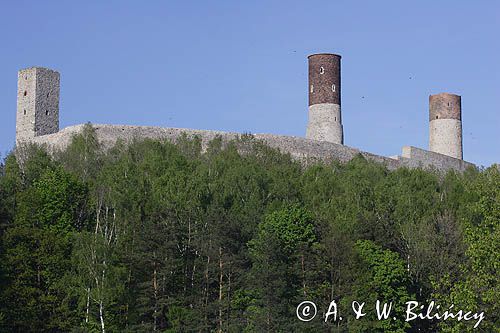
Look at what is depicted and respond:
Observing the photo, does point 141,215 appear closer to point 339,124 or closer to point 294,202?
point 294,202

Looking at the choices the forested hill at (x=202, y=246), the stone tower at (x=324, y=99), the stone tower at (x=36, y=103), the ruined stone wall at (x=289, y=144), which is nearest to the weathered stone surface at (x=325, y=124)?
the stone tower at (x=324, y=99)

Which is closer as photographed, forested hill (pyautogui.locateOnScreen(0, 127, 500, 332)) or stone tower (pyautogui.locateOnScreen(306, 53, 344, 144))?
forested hill (pyautogui.locateOnScreen(0, 127, 500, 332))

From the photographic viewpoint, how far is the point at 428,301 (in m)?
34.0

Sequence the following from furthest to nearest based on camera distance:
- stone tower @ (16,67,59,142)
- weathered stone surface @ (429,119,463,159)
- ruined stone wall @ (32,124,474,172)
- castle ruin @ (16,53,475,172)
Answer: weathered stone surface @ (429,119,463,159) → stone tower @ (16,67,59,142) → castle ruin @ (16,53,475,172) → ruined stone wall @ (32,124,474,172)

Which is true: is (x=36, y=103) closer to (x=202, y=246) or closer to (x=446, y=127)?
(x=202, y=246)

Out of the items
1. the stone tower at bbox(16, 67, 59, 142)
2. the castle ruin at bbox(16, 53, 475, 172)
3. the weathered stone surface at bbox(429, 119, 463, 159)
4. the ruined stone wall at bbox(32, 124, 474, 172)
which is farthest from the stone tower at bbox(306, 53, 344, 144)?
the stone tower at bbox(16, 67, 59, 142)

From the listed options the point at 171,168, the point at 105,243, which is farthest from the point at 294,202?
the point at 105,243

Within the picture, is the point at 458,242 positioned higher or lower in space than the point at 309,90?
lower

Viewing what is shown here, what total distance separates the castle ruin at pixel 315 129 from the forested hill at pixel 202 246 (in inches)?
72.1

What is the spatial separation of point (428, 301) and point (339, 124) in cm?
1863

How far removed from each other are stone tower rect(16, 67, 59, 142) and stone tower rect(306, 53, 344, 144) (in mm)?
10833

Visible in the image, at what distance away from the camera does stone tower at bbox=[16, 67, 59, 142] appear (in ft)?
150

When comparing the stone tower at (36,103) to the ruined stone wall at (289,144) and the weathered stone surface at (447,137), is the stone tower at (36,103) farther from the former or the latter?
the weathered stone surface at (447,137)

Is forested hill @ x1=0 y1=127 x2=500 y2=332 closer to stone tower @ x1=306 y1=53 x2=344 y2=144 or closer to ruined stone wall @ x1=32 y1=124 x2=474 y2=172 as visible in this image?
ruined stone wall @ x1=32 y1=124 x2=474 y2=172
